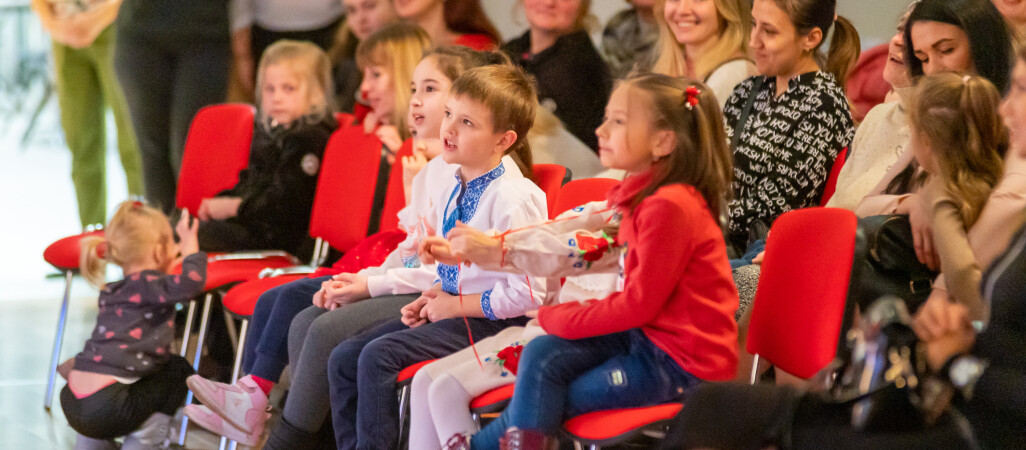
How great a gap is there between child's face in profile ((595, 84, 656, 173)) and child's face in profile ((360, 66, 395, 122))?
1.59 meters

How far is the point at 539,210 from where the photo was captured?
2.38m

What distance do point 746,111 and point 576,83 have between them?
97 centimetres

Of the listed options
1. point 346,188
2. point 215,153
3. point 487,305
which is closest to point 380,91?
point 346,188

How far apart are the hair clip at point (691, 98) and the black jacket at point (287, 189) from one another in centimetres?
195

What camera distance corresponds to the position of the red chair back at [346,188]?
10.8 feet

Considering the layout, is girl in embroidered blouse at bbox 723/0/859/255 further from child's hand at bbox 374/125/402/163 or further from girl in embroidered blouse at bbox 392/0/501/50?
girl in embroidered blouse at bbox 392/0/501/50

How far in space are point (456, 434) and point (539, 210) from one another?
0.58 meters

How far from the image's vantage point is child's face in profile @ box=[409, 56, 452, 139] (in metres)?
2.78

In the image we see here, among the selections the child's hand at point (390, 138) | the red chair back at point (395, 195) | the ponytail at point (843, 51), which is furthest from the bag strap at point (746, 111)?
the child's hand at point (390, 138)

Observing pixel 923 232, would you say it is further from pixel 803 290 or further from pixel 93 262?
pixel 93 262

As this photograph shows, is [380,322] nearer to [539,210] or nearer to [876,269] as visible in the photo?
[539,210]

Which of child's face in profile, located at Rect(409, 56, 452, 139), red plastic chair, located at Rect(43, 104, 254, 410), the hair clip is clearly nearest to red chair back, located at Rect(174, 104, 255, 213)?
red plastic chair, located at Rect(43, 104, 254, 410)

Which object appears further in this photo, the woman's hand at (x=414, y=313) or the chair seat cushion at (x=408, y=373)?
the woman's hand at (x=414, y=313)

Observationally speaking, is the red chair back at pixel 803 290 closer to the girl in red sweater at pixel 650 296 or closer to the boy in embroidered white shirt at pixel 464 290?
the girl in red sweater at pixel 650 296
